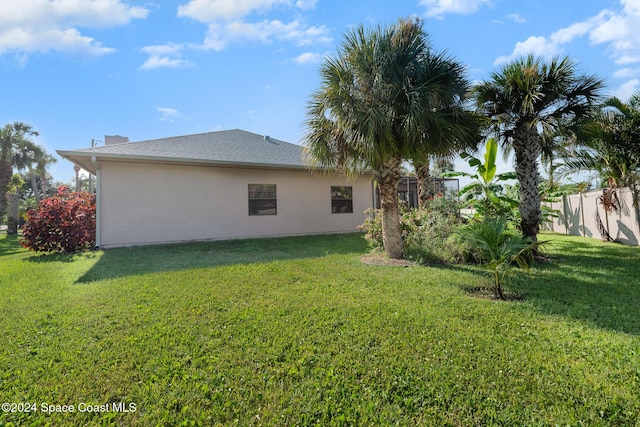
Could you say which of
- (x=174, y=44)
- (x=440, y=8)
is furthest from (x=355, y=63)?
(x=174, y=44)

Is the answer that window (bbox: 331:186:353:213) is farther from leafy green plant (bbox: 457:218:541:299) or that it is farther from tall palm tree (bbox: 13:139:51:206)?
tall palm tree (bbox: 13:139:51:206)

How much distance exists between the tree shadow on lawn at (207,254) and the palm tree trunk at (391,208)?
53.9 inches

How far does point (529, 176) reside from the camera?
8.19m

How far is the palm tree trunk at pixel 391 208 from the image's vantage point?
26.3 feet

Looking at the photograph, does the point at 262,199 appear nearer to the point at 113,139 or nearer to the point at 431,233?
the point at 431,233

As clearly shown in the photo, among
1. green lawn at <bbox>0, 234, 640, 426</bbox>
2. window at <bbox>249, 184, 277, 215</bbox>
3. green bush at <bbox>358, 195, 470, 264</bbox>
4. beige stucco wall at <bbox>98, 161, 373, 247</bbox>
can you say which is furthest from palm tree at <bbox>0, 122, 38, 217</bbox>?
green bush at <bbox>358, 195, 470, 264</bbox>

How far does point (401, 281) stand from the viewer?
5781 millimetres

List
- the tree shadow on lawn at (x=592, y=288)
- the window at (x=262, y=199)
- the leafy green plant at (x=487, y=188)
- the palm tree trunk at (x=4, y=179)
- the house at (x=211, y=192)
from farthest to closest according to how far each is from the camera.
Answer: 1. the palm tree trunk at (x=4, y=179)
2. the window at (x=262, y=199)
3. the house at (x=211, y=192)
4. the leafy green plant at (x=487, y=188)
5. the tree shadow on lawn at (x=592, y=288)

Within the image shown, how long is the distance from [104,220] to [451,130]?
10959 mm

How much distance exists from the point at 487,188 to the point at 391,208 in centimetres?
426

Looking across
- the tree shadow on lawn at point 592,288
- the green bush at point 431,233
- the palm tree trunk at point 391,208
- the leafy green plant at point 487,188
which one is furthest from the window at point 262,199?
the tree shadow on lawn at point 592,288

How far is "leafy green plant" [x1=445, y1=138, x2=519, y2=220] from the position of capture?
9.27 meters

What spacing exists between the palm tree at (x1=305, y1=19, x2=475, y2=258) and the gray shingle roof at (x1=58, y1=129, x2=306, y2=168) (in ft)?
15.5

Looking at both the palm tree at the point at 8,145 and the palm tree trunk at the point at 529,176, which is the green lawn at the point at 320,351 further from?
the palm tree at the point at 8,145
